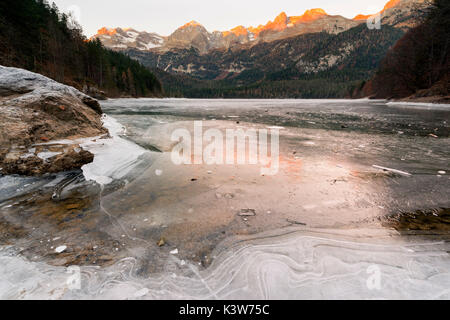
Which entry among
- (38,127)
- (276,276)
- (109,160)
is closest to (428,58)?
(276,276)

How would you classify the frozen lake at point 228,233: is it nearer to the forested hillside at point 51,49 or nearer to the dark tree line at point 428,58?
the dark tree line at point 428,58

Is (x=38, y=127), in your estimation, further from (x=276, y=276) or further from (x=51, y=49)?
(x=51, y=49)

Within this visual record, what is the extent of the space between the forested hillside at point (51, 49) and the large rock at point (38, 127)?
36.3 meters

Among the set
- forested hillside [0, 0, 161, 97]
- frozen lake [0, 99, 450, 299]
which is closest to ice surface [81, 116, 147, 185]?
frozen lake [0, 99, 450, 299]

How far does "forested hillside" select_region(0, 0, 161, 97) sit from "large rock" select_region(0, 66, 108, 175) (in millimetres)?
36299

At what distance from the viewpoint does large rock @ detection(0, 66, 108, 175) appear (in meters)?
3.92

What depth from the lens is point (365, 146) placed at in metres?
6.60

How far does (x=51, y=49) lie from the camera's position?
134 ft

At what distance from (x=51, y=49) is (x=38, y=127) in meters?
52.8
